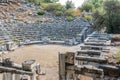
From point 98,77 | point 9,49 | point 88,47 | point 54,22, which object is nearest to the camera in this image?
point 98,77

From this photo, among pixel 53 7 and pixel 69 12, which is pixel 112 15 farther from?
pixel 53 7

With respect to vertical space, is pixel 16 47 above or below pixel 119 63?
below

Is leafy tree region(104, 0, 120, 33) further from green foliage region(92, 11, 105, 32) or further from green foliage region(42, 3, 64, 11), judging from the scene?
green foliage region(42, 3, 64, 11)

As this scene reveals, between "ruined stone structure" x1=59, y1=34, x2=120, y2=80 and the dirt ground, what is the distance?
172cm

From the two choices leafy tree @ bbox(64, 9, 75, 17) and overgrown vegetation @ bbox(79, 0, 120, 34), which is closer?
overgrown vegetation @ bbox(79, 0, 120, 34)

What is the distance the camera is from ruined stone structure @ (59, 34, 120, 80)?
→ 806 centimetres

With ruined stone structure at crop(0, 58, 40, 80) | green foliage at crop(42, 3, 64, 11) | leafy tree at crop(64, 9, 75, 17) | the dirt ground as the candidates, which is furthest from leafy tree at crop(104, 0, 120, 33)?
ruined stone structure at crop(0, 58, 40, 80)

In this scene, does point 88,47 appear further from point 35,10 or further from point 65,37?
point 35,10

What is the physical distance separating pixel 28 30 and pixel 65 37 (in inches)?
139

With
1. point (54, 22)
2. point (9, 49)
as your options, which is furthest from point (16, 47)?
point (54, 22)

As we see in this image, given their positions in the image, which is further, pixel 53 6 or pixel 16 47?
pixel 53 6

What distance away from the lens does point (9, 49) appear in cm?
1922

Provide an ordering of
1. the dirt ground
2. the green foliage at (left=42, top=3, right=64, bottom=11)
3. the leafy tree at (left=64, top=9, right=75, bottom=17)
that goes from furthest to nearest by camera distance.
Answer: the green foliage at (left=42, top=3, right=64, bottom=11), the leafy tree at (left=64, top=9, right=75, bottom=17), the dirt ground

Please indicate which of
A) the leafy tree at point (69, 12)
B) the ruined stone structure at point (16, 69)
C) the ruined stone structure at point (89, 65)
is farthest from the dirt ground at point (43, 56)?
the leafy tree at point (69, 12)
